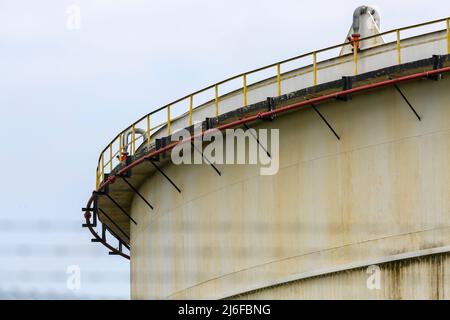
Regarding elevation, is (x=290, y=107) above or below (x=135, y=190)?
above

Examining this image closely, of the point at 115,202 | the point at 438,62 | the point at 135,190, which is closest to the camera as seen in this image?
the point at 438,62

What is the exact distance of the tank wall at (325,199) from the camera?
117ft

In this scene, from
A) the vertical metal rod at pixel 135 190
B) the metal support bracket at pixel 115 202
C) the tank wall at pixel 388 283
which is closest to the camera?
the tank wall at pixel 388 283

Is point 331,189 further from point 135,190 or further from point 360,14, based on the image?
point 135,190

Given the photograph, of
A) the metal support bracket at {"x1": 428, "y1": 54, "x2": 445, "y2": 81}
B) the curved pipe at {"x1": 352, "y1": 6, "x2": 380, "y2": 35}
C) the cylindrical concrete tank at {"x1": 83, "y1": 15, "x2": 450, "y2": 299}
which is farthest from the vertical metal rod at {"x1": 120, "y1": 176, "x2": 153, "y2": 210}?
the metal support bracket at {"x1": 428, "y1": 54, "x2": 445, "y2": 81}

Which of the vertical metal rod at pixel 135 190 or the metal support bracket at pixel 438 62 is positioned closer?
the metal support bracket at pixel 438 62

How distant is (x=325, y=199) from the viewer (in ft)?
122

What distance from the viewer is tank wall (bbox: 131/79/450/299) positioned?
117 feet

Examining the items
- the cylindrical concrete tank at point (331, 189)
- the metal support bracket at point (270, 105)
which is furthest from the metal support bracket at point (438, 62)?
the metal support bracket at point (270, 105)

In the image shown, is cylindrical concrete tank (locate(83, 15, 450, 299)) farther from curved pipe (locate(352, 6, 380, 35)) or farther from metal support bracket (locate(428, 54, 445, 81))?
curved pipe (locate(352, 6, 380, 35))

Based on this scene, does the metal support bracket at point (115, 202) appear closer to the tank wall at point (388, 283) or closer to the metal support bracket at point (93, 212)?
the metal support bracket at point (93, 212)

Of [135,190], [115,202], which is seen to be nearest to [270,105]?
[135,190]
